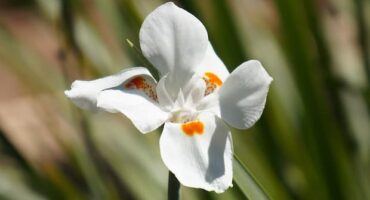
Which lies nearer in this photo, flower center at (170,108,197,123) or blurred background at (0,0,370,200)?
flower center at (170,108,197,123)

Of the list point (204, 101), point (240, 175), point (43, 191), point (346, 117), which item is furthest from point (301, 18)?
point (204, 101)

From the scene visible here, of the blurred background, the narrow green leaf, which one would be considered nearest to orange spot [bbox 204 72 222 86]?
the narrow green leaf

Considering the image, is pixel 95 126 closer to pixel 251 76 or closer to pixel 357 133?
pixel 357 133

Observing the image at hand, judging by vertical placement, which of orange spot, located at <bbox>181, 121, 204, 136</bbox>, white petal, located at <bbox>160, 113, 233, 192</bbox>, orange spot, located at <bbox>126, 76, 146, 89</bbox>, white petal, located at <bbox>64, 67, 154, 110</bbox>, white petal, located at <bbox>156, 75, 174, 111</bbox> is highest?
white petal, located at <bbox>64, 67, 154, 110</bbox>

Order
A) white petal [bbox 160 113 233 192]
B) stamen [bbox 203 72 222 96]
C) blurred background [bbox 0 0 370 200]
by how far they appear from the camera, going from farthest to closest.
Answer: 1. blurred background [bbox 0 0 370 200]
2. stamen [bbox 203 72 222 96]
3. white petal [bbox 160 113 233 192]

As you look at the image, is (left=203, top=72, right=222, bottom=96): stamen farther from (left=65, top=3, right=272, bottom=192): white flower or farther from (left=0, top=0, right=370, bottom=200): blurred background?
(left=0, top=0, right=370, bottom=200): blurred background
